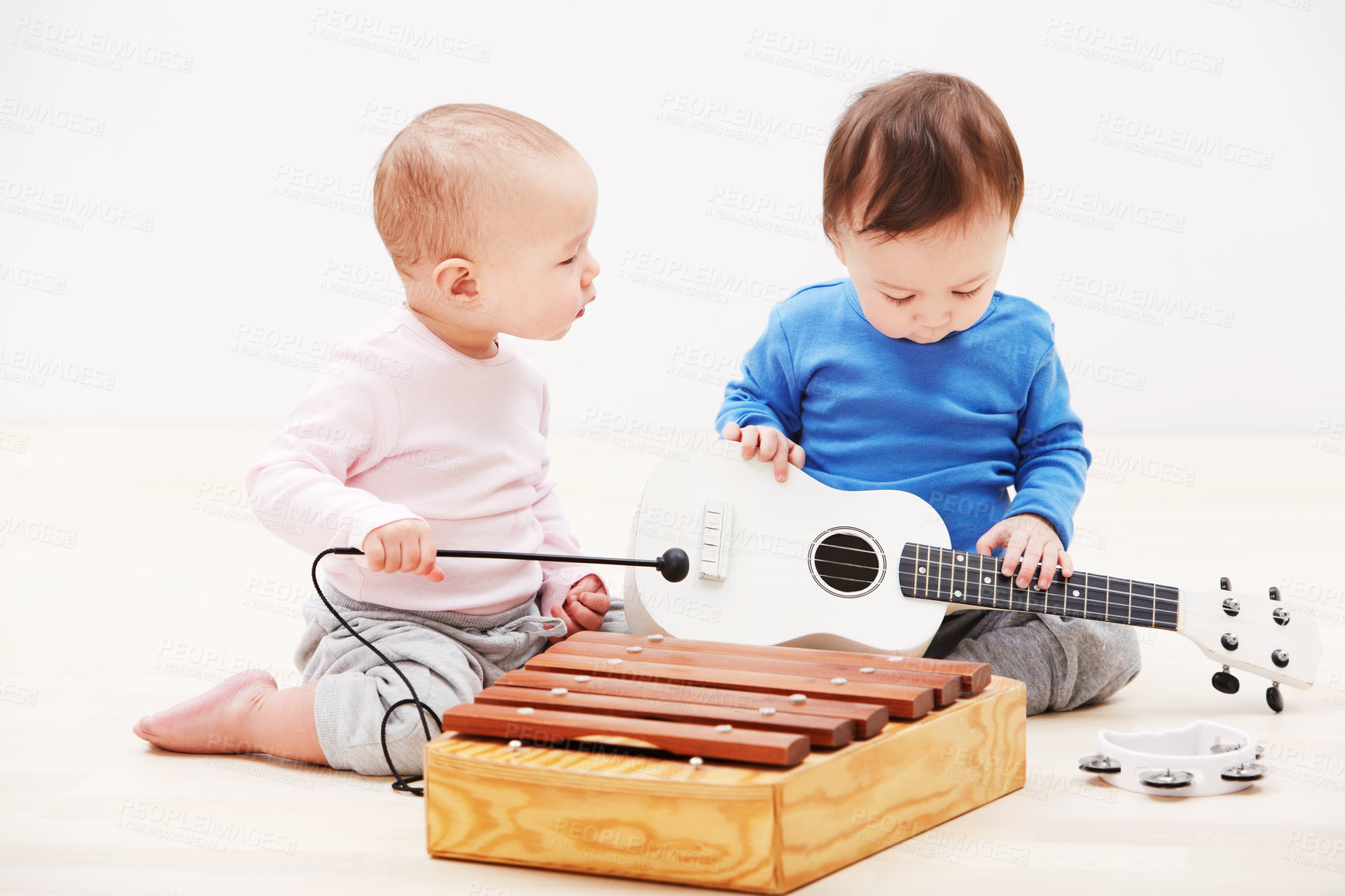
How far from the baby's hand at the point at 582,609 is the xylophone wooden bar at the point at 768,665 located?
264 millimetres

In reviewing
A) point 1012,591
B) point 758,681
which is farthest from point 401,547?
point 1012,591

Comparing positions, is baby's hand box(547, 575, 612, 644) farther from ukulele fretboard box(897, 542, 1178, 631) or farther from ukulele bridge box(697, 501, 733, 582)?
ukulele fretboard box(897, 542, 1178, 631)

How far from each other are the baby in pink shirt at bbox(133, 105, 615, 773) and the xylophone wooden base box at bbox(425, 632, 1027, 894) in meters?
0.28

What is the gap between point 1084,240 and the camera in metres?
4.61

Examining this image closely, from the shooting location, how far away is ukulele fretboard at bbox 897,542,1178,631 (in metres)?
1.53

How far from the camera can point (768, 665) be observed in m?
1.30

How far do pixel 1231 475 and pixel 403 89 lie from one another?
3.15 m

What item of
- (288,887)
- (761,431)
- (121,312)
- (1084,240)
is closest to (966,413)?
(761,431)

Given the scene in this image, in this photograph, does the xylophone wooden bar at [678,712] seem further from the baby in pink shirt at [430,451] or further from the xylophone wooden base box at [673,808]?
the baby in pink shirt at [430,451]

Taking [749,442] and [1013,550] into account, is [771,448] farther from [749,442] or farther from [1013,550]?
[1013,550]

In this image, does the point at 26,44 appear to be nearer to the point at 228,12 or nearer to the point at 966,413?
the point at 228,12

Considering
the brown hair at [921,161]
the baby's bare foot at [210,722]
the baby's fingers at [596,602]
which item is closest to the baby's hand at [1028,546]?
the brown hair at [921,161]

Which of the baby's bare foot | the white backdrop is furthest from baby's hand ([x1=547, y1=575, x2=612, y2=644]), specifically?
the white backdrop

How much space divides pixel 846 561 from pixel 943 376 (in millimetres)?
309
